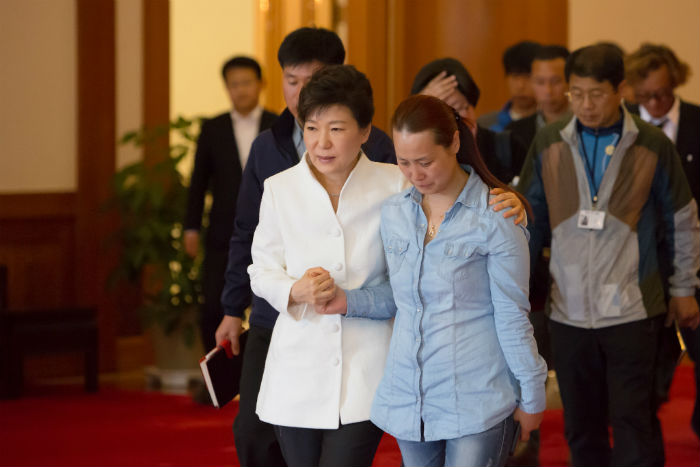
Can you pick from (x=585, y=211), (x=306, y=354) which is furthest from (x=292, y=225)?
(x=585, y=211)

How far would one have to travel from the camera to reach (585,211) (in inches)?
141

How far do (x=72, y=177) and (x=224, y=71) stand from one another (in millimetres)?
1255

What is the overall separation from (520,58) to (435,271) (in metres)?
3.33

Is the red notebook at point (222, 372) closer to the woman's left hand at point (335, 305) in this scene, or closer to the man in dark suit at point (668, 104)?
the woman's left hand at point (335, 305)

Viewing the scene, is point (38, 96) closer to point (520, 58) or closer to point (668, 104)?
point (520, 58)

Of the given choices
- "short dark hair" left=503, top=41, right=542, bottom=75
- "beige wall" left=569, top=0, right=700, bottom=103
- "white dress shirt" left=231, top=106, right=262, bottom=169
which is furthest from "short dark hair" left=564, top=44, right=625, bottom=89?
"beige wall" left=569, top=0, right=700, bottom=103

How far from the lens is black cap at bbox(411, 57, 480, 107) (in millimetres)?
3584

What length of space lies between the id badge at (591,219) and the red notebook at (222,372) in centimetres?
120

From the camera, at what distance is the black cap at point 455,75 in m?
3.58

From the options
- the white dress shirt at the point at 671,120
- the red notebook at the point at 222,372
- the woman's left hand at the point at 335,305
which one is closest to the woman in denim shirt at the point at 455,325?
the woman's left hand at the point at 335,305

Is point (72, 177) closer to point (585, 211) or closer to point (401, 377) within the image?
point (585, 211)

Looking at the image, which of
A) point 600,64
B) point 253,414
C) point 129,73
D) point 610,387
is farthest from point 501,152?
point 129,73

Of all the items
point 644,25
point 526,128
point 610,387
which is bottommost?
point 610,387

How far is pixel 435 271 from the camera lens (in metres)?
2.37
